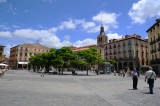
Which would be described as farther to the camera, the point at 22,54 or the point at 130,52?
the point at 22,54

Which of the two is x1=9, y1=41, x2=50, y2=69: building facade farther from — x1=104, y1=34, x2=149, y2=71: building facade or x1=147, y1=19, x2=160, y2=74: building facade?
x1=147, y1=19, x2=160, y2=74: building facade

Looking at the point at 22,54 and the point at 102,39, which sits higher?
the point at 102,39

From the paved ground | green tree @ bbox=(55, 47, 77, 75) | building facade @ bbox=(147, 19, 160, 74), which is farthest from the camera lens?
building facade @ bbox=(147, 19, 160, 74)

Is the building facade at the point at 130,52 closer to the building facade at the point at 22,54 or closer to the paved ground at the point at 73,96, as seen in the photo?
the building facade at the point at 22,54

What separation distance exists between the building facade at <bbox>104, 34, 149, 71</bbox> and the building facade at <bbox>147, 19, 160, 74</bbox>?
42.4 ft

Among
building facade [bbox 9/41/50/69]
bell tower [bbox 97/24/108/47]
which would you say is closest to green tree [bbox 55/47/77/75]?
building facade [bbox 9/41/50/69]

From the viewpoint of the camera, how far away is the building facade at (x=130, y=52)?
50.5 meters

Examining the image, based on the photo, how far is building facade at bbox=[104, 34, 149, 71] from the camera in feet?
166

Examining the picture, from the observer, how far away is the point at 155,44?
34.7 m

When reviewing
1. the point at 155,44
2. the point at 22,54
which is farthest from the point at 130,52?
the point at 22,54

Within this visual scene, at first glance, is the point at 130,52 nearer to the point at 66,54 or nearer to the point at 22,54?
the point at 66,54

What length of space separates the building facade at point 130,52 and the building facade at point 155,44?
12921 millimetres

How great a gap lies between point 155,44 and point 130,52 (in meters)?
16.7

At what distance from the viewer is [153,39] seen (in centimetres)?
3609
